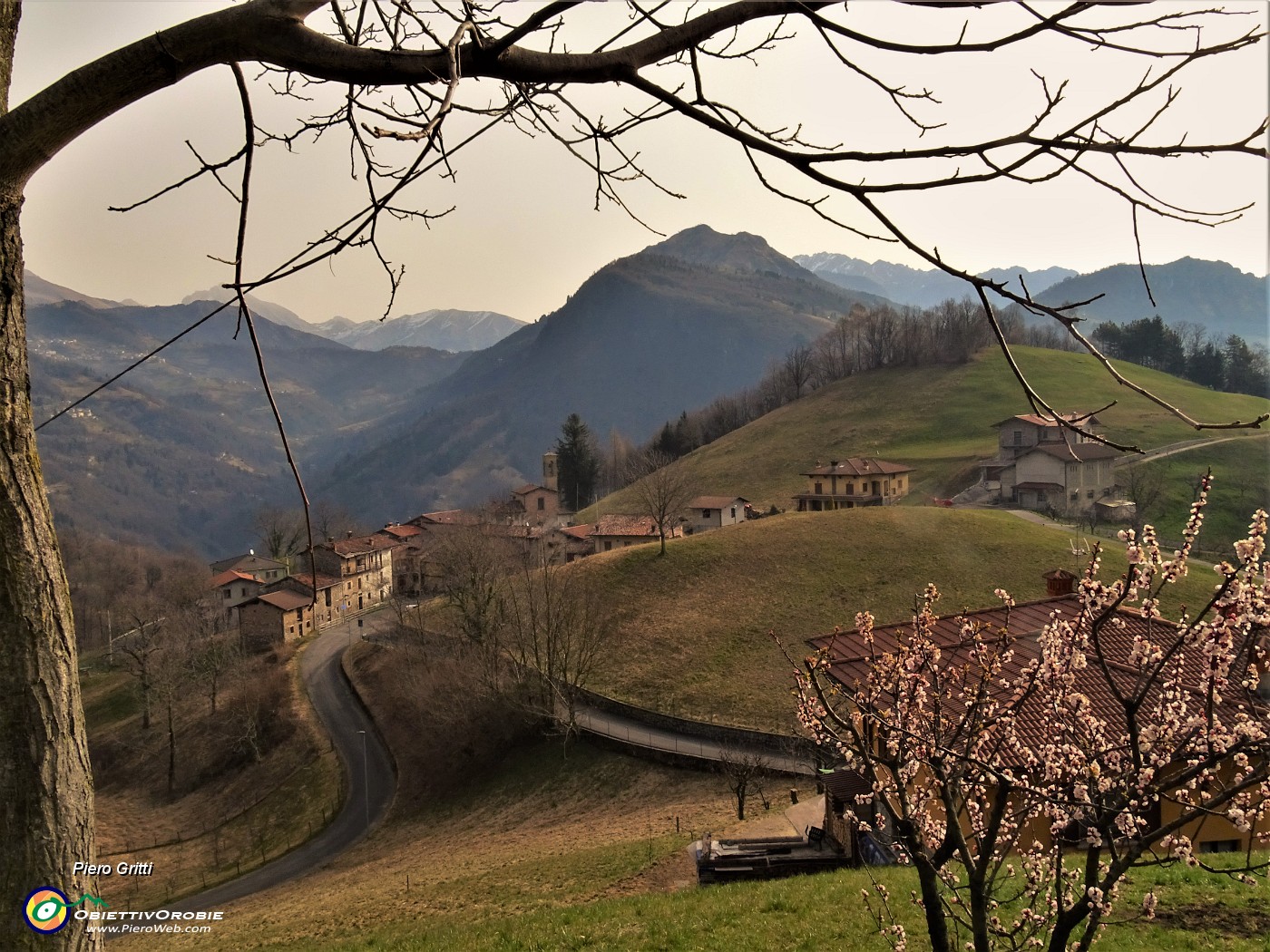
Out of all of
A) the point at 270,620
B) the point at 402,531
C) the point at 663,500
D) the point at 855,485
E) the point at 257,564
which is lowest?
the point at 270,620

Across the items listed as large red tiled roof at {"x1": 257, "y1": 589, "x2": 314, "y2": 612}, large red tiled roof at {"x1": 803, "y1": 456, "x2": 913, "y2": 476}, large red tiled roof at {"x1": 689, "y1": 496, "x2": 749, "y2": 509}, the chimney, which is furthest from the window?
large red tiled roof at {"x1": 257, "y1": 589, "x2": 314, "y2": 612}

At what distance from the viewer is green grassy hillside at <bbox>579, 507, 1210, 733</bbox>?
33.7m

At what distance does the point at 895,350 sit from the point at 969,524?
63.4 meters

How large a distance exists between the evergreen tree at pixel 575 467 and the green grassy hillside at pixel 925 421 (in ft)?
29.5

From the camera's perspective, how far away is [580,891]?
1540 centimetres

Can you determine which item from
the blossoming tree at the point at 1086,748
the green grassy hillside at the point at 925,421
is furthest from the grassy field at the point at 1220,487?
the blossoming tree at the point at 1086,748

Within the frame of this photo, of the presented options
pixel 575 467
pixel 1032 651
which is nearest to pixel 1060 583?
pixel 1032 651

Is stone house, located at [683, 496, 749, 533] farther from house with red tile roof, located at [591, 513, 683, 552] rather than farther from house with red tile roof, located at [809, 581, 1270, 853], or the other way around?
house with red tile roof, located at [809, 581, 1270, 853]

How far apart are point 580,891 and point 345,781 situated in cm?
2242

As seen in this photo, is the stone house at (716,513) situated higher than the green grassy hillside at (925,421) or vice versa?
the green grassy hillside at (925,421)

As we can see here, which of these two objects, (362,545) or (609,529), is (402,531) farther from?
(609,529)

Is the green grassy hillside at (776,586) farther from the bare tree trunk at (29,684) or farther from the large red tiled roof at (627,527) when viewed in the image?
the bare tree trunk at (29,684)

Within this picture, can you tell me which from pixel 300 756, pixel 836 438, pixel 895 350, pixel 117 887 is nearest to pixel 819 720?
pixel 117 887

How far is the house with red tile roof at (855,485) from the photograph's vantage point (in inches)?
2451
